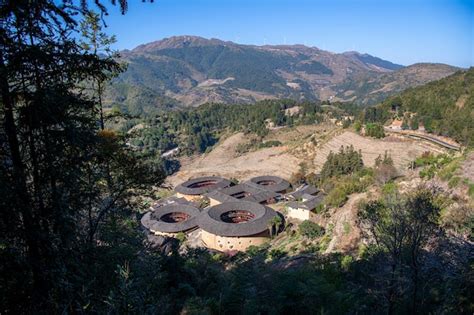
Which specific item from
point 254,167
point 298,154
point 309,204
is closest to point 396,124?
point 298,154

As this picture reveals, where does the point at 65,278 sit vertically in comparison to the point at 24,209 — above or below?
below

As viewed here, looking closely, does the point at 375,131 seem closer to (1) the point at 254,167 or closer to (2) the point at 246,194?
(2) the point at 246,194

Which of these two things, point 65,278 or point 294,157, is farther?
point 294,157

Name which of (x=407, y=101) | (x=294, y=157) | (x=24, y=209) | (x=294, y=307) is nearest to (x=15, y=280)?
(x=24, y=209)

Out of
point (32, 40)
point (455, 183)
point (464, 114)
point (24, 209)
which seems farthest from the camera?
point (464, 114)

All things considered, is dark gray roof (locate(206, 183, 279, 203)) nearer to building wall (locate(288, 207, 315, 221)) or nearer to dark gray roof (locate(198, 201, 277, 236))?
dark gray roof (locate(198, 201, 277, 236))

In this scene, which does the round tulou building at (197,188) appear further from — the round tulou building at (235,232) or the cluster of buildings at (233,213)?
the round tulou building at (235,232)

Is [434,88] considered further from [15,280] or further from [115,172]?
[15,280]

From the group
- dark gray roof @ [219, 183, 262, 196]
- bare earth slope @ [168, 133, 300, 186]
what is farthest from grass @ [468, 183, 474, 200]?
bare earth slope @ [168, 133, 300, 186]

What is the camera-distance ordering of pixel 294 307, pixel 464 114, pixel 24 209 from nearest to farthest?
pixel 24 209 → pixel 294 307 → pixel 464 114
